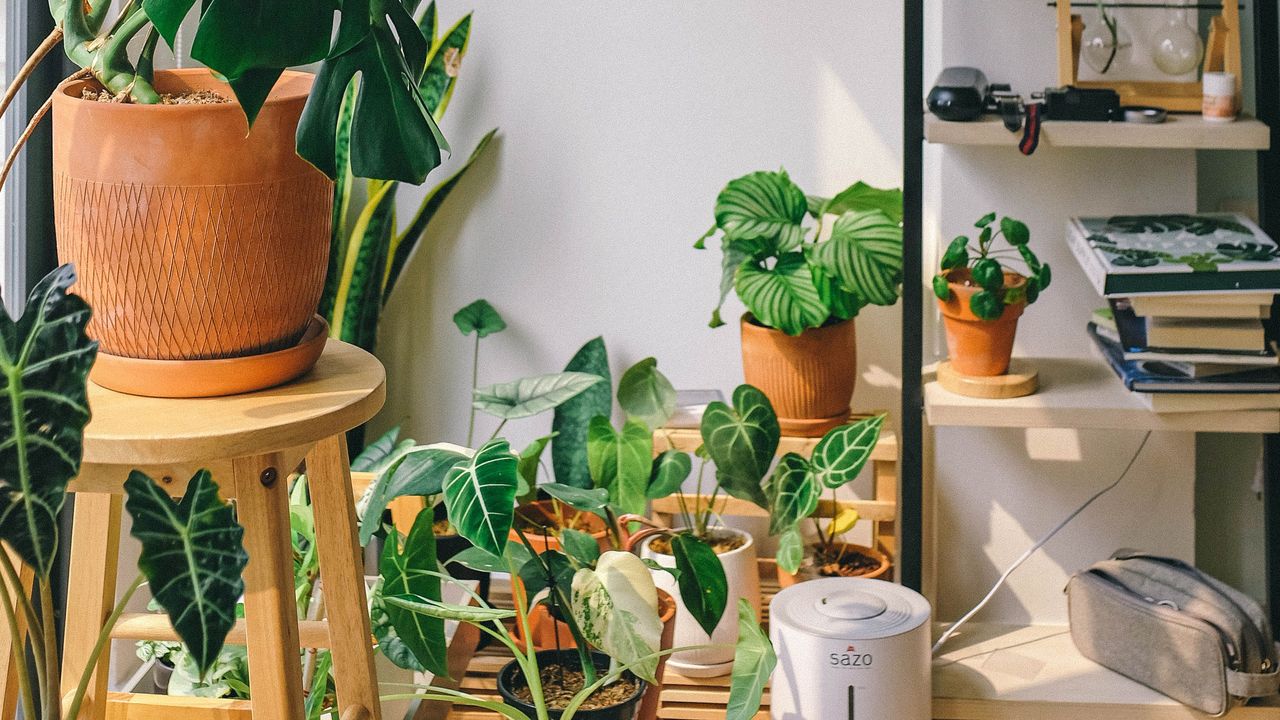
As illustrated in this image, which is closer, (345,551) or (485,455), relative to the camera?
(345,551)

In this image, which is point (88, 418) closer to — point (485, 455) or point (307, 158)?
point (307, 158)

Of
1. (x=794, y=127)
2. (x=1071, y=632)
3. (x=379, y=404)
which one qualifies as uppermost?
(x=794, y=127)

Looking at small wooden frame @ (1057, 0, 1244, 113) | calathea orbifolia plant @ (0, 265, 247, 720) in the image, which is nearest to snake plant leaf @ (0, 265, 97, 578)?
calathea orbifolia plant @ (0, 265, 247, 720)

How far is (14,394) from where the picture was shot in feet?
2.97

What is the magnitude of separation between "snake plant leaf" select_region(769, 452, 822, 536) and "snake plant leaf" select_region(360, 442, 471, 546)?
65 cm

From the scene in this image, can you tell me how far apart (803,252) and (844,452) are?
Answer: 0.38 meters

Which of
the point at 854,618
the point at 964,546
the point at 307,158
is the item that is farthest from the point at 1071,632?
the point at 307,158

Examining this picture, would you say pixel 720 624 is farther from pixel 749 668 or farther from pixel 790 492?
pixel 749 668

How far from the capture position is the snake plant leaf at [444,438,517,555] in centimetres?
130

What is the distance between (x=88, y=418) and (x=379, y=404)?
0.96ft

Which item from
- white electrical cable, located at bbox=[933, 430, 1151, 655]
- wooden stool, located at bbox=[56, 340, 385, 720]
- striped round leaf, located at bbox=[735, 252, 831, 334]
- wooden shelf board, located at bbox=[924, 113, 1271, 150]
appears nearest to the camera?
wooden stool, located at bbox=[56, 340, 385, 720]

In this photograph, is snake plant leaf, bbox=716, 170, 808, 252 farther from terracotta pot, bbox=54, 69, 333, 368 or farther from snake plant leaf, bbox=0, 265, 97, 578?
snake plant leaf, bbox=0, 265, 97, 578

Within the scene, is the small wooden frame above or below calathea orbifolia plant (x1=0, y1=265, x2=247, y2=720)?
above

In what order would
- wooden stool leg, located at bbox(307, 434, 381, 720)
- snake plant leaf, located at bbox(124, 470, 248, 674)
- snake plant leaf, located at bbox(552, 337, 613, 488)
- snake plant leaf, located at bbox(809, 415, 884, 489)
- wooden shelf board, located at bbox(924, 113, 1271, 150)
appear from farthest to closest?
snake plant leaf, located at bbox(552, 337, 613, 488)
snake plant leaf, located at bbox(809, 415, 884, 489)
wooden shelf board, located at bbox(924, 113, 1271, 150)
wooden stool leg, located at bbox(307, 434, 381, 720)
snake plant leaf, located at bbox(124, 470, 248, 674)
